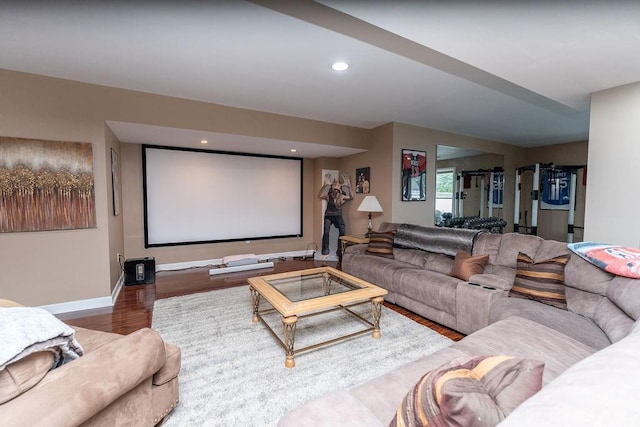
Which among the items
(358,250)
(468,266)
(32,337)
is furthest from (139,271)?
(468,266)

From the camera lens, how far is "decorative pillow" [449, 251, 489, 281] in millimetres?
2742

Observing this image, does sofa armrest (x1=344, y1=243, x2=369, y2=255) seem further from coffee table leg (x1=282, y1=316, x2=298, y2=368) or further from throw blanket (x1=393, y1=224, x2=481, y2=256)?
coffee table leg (x1=282, y1=316, x2=298, y2=368)

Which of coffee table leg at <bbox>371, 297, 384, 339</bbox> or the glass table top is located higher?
the glass table top

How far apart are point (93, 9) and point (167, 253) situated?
379cm

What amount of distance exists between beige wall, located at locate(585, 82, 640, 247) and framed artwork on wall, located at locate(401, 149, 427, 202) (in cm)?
235

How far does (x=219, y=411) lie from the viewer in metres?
1.66

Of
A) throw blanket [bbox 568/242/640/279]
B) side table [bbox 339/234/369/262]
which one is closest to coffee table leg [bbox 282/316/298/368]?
throw blanket [bbox 568/242/640/279]

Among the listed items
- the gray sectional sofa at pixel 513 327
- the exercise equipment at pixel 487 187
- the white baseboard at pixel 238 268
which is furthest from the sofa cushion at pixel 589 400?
the exercise equipment at pixel 487 187

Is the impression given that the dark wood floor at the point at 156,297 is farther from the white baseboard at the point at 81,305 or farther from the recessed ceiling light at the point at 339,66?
the recessed ceiling light at the point at 339,66

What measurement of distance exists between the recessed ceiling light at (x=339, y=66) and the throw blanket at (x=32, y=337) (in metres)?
2.72

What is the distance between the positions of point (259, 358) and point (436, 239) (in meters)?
2.40

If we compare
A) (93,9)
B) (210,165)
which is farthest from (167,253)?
(93,9)

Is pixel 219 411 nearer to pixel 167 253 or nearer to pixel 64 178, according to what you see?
pixel 64 178

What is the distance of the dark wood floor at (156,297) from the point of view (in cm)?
280
